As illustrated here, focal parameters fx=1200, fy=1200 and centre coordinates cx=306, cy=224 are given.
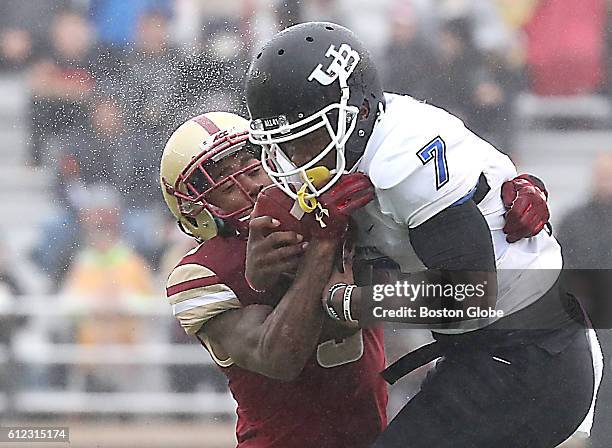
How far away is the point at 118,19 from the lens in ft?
6.80

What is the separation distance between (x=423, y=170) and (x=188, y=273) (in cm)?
37

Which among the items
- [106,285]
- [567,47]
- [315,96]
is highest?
[315,96]

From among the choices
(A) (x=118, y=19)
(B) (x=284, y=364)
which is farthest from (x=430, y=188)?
(A) (x=118, y=19)

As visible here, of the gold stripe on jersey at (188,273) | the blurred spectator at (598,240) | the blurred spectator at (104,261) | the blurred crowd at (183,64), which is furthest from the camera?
the blurred spectator at (104,261)

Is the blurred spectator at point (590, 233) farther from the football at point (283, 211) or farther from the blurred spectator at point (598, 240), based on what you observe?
the football at point (283, 211)

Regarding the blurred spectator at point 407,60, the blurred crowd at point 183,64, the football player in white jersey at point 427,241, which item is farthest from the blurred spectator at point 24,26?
the football player in white jersey at point 427,241

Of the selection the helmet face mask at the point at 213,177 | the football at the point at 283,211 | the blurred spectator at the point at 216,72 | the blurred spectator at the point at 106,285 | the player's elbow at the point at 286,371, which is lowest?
the blurred spectator at the point at 106,285

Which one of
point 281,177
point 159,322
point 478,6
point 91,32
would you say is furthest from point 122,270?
point 281,177

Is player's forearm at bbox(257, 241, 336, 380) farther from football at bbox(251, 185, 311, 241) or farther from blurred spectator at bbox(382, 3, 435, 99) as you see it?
blurred spectator at bbox(382, 3, 435, 99)

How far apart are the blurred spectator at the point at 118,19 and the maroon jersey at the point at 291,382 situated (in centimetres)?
72

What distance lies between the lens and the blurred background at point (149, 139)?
2.00 meters

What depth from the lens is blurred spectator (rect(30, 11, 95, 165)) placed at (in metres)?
2.07

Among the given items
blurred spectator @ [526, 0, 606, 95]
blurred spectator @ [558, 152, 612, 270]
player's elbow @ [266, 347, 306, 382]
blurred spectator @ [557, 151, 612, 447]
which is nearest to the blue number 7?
player's elbow @ [266, 347, 306, 382]

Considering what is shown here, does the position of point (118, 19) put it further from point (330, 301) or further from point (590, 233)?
point (330, 301)
